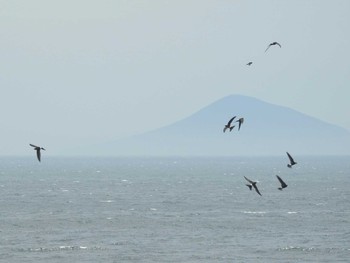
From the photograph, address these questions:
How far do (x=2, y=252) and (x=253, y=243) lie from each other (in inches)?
797

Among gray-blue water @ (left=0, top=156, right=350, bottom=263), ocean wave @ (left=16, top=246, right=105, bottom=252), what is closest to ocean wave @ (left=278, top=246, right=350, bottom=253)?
gray-blue water @ (left=0, top=156, right=350, bottom=263)

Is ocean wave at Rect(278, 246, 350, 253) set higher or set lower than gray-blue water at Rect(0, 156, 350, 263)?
lower

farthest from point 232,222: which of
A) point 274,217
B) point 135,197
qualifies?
point 135,197

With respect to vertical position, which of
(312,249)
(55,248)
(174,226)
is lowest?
(312,249)

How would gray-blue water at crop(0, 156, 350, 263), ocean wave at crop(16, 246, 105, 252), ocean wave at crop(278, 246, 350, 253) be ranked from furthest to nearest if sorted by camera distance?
ocean wave at crop(278, 246, 350, 253), ocean wave at crop(16, 246, 105, 252), gray-blue water at crop(0, 156, 350, 263)

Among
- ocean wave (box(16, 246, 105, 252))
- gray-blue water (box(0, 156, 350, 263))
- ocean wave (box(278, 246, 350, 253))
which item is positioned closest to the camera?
gray-blue water (box(0, 156, 350, 263))

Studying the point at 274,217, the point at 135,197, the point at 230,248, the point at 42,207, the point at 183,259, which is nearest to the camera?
the point at 183,259

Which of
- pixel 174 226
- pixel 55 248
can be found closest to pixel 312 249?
pixel 55 248

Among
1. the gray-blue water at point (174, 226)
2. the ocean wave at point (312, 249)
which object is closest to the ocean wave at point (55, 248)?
the gray-blue water at point (174, 226)

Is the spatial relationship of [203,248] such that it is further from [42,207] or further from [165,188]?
[165,188]

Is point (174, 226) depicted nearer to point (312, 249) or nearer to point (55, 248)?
point (55, 248)

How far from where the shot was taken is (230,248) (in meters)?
73.8

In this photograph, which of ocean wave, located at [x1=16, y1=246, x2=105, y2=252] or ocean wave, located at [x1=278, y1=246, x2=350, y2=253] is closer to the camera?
ocean wave, located at [x1=16, y1=246, x2=105, y2=252]

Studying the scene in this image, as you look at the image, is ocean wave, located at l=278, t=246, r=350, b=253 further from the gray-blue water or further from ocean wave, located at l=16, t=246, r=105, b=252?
ocean wave, located at l=16, t=246, r=105, b=252
